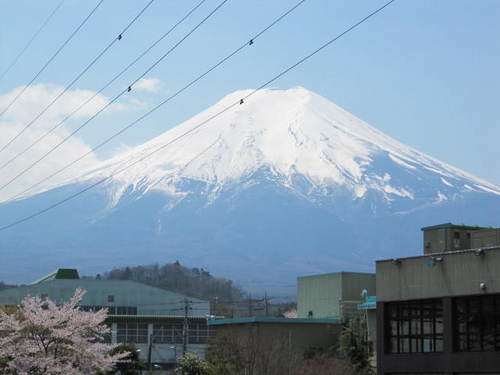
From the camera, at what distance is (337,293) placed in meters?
82.9

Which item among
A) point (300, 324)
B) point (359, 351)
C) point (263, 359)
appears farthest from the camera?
point (300, 324)

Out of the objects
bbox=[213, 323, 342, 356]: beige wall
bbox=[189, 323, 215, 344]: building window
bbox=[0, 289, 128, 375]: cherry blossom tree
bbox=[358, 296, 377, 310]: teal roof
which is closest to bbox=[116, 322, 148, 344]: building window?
bbox=[189, 323, 215, 344]: building window


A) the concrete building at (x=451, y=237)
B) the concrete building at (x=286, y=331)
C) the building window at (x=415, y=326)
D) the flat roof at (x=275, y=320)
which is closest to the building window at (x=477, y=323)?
the building window at (x=415, y=326)

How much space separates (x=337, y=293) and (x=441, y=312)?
129 feet

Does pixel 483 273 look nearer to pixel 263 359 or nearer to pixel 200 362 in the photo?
pixel 263 359

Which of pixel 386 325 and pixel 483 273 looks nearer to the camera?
pixel 483 273

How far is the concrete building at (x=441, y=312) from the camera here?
4150 cm

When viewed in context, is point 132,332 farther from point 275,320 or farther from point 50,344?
point 50,344

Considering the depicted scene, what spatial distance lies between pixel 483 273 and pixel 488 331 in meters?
2.37

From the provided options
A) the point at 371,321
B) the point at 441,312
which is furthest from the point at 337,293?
the point at 441,312

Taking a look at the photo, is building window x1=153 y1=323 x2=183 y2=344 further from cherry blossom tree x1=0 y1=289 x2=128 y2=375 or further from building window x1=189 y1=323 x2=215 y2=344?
cherry blossom tree x1=0 y1=289 x2=128 y2=375

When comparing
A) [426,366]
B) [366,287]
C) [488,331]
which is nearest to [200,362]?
[426,366]

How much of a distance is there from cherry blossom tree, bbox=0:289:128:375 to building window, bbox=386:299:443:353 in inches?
518

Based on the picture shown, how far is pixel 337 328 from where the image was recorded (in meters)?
74.8
